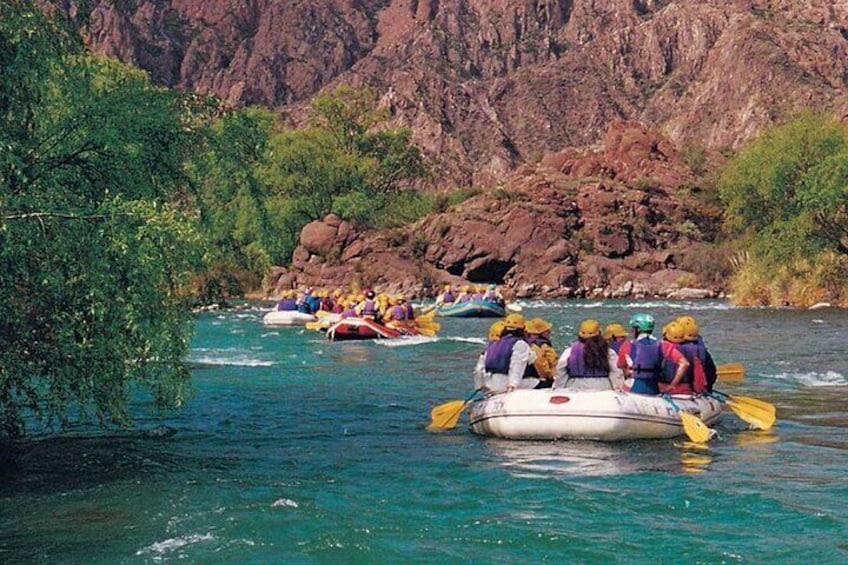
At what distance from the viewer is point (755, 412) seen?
1427 centimetres

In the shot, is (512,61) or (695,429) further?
(512,61)

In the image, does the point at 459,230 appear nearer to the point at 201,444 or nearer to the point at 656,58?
the point at 201,444

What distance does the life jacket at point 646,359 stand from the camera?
44.4 ft

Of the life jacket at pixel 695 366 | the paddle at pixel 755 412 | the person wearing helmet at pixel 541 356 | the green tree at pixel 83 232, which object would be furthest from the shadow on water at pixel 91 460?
the paddle at pixel 755 412

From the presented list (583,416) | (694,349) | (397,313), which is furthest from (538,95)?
(583,416)

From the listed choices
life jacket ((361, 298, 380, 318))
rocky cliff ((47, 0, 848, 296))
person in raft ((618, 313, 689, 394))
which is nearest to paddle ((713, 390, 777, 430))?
person in raft ((618, 313, 689, 394))

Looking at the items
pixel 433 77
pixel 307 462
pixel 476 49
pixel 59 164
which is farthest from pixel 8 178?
pixel 476 49

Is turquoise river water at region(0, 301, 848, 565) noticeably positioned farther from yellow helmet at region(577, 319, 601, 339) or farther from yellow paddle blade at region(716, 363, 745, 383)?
yellow helmet at region(577, 319, 601, 339)

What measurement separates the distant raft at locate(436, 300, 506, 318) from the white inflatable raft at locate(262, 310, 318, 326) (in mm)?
7666

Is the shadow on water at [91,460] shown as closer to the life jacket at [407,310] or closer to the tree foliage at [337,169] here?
the life jacket at [407,310]

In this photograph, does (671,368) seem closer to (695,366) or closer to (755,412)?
(695,366)

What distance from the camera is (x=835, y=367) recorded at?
852 inches

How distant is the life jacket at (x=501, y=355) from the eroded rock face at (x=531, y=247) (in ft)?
145

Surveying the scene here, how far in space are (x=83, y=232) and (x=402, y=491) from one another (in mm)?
3972
